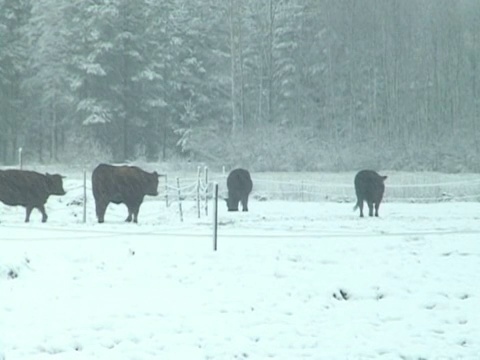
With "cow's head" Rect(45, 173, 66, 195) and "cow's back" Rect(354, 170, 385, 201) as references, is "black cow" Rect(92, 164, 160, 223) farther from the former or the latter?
"cow's back" Rect(354, 170, 385, 201)

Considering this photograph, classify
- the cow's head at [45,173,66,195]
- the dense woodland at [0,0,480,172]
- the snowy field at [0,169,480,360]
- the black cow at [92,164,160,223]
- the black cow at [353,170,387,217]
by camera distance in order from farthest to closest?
the dense woodland at [0,0,480,172]
the black cow at [353,170,387,217]
the cow's head at [45,173,66,195]
the black cow at [92,164,160,223]
the snowy field at [0,169,480,360]

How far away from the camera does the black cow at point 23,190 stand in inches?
780

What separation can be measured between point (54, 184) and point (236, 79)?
29779 millimetres

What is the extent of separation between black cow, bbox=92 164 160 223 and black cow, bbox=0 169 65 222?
54.3 inches

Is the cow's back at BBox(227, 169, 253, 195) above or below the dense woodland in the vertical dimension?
below

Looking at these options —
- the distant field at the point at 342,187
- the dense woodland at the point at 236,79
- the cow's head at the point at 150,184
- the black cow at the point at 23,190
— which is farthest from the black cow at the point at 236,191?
the dense woodland at the point at 236,79

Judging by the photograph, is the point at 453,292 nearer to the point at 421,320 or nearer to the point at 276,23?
the point at 421,320

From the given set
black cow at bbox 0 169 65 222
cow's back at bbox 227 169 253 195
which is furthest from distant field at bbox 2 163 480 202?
black cow at bbox 0 169 65 222

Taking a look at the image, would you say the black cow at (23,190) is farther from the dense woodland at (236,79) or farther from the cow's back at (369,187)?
the dense woodland at (236,79)

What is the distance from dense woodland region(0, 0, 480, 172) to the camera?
1774 inches

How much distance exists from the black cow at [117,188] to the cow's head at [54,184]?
4.79 ft

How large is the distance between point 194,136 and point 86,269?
1339 inches

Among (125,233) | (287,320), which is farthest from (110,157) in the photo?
(287,320)

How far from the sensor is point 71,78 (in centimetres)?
4531
